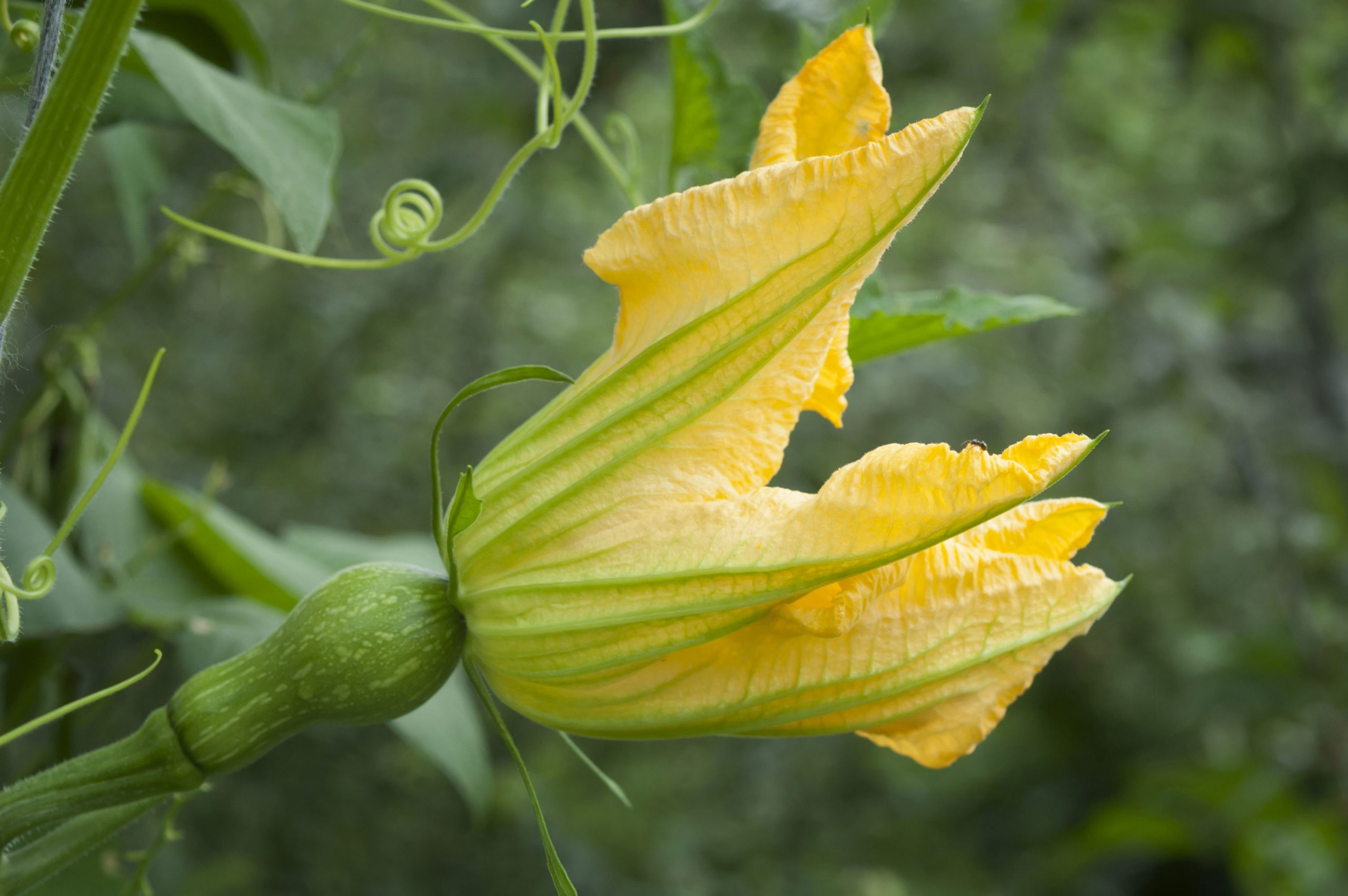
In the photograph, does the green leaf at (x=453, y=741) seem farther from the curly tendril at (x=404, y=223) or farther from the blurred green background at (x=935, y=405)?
the blurred green background at (x=935, y=405)

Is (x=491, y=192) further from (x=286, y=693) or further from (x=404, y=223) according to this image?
(x=286, y=693)

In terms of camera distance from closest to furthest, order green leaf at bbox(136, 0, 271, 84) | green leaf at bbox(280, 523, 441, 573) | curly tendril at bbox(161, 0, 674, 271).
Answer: curly tendril at bbox(161, 0, 674, 271) → green leaf at bbox(136, 0, 271, 84) → green leaf at bbox(280, 523, 441, 573)

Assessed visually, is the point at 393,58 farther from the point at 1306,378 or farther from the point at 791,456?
the point at 1306,378

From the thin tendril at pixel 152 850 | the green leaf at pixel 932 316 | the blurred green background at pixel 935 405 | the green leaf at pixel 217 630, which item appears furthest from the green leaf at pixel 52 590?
the blurred green background at pixel 935 405

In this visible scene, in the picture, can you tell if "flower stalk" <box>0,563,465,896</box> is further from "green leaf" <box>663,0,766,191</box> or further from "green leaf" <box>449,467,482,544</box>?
"green leaf" <box>663,0,766,191</box>

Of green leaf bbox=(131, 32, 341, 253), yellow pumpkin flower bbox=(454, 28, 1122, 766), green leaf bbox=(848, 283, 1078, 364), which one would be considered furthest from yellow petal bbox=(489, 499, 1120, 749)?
green leaf bbox=(131, 32, 341, 253)
